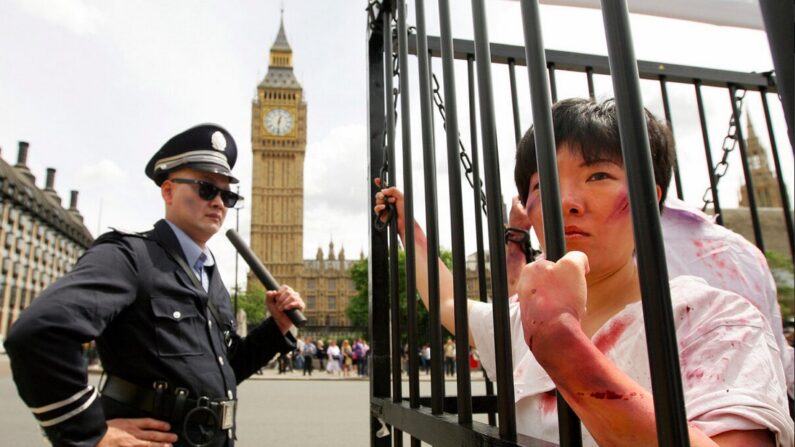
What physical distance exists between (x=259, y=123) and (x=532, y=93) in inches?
3416

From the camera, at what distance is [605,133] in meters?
1.09

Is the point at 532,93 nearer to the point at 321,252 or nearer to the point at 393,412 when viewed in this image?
the point at 393,412

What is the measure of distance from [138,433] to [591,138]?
1718 millimetres

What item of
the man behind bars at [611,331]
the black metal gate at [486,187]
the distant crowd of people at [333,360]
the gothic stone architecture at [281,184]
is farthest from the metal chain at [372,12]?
the gothic stone architecture at [281,184]

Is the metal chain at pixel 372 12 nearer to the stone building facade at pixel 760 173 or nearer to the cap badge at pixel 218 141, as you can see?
the cap badge at pixel 218 141

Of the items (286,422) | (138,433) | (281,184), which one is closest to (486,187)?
(138,433)

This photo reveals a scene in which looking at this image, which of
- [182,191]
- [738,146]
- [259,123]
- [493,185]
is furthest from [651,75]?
[259,123]

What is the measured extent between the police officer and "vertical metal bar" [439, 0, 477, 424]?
1219 millimetres

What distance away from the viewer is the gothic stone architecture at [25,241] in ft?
154

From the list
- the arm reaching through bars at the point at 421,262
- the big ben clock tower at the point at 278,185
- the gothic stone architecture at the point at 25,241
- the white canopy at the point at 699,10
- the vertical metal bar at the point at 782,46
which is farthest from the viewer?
the big ben clock tower at the point at 278,185

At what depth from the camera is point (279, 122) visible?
84.8m

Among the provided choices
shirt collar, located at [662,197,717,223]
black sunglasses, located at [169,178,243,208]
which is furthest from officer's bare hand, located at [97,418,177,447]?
shirt collar, located at [662,197,717,223]

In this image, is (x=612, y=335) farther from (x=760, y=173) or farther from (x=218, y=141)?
(x=760, y=173)

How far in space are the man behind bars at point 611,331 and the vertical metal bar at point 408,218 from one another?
264 mm
